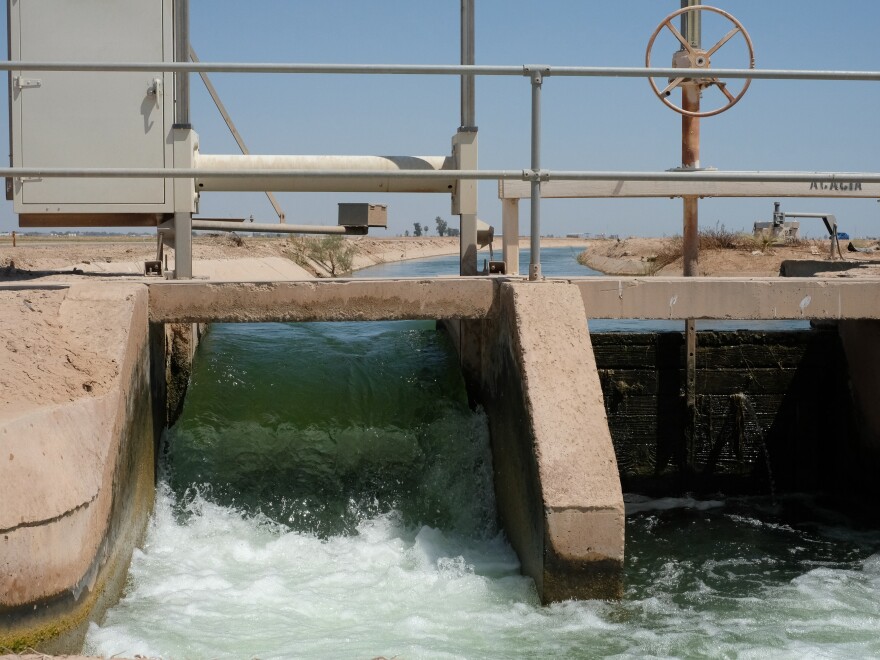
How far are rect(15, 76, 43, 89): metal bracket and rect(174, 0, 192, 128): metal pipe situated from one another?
0.86 meters

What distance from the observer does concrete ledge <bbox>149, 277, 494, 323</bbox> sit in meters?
5.33

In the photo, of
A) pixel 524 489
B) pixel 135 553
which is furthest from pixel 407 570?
pixel 135 553

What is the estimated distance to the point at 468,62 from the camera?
6.10 metres

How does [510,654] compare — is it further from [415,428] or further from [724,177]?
[724,177]

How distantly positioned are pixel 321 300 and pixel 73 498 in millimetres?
2049

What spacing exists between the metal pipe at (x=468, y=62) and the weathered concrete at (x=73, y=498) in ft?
8.27

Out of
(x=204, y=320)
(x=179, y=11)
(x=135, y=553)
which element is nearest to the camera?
(x=135, y=553)

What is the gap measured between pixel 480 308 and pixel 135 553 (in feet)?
7.39

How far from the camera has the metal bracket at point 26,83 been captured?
6.02 metres

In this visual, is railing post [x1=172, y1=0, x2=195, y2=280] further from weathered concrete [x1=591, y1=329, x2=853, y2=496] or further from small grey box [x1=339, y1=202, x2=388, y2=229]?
weathered concrete [x1=591, y1=329, x2=853, y2=496]

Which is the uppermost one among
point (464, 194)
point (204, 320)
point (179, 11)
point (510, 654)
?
point (179, 11)

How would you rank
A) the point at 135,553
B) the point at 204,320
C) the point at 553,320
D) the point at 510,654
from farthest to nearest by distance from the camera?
the point at 204,320
the point at 553,320
the point at 135,553
the point at 510,654

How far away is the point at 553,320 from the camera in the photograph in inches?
198

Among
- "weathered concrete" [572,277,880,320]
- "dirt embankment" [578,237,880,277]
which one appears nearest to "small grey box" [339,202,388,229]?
"weathered concrete" [572,277,880,320]
